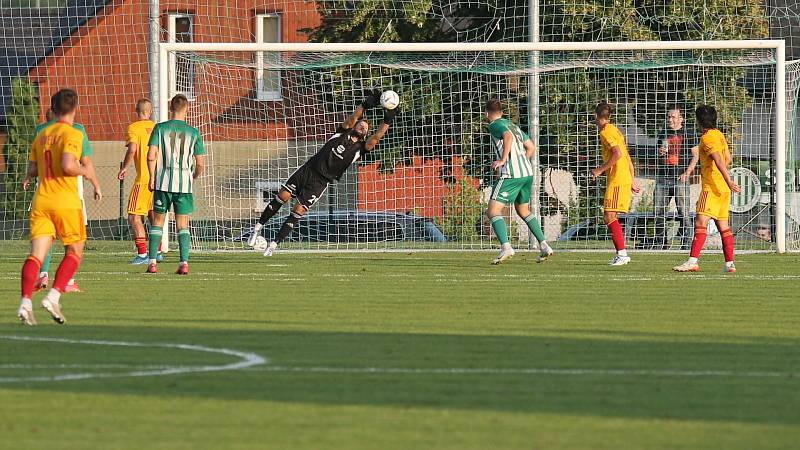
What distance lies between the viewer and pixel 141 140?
18.1 metres

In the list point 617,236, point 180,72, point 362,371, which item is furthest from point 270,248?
point 362,371

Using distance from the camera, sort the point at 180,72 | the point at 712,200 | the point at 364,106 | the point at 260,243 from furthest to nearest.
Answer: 1. the point at 180,72
2. the point at 260,243
3. the point at 364,106
4. the point at 712,200

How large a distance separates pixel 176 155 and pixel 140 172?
6.55 ft

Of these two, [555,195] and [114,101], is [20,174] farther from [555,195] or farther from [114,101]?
[555,195]

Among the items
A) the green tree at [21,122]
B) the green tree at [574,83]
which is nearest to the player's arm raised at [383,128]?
the green tree at [574,83]

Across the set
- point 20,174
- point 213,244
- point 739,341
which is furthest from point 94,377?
point 20,174

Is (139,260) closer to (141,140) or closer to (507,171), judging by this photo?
(141,140)

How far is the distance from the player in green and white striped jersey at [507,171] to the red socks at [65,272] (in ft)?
26.0

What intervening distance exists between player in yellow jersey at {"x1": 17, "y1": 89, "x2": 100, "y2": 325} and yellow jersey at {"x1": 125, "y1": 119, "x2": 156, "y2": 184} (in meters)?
6.72

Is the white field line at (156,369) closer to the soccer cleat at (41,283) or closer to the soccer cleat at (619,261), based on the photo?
the soccer cleat at (41,283)

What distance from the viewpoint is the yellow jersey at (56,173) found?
11.0 metres

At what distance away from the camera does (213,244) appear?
77.2ft

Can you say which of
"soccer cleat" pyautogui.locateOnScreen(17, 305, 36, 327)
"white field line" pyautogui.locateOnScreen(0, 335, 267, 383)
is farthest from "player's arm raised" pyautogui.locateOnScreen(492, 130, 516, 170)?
"white field line" pyautogui.locateOnScreen(0, 335, 267, 383)

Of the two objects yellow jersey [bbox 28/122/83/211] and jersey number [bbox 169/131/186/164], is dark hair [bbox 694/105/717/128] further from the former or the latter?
yellow jersey [bbox 28/122/83/211]
